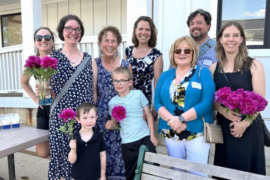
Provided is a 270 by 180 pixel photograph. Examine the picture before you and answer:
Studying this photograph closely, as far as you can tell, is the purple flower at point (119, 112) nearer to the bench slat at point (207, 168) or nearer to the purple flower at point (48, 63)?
the bench slat at point (207, 168)

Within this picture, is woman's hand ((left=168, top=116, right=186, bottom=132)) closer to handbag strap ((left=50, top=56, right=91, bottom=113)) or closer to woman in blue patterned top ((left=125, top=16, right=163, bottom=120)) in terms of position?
woman in blue patterned top ((left=125, top=16, right=163, bottom=120))

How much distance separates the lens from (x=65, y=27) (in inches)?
82.7

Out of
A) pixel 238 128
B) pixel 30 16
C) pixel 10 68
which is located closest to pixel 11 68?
pixel 10 68

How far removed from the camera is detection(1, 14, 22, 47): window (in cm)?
875

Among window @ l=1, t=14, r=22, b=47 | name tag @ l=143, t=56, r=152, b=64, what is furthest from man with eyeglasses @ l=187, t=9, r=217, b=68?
window @ l=1, t=14, r=22, b=47

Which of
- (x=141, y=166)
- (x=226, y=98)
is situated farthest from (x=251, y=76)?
(x=141, y=166)

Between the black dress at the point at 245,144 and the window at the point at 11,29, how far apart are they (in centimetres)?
898

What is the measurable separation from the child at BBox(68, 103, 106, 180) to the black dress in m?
1.13

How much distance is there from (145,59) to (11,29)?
331 inches

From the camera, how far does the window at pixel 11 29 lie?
28.7 feet

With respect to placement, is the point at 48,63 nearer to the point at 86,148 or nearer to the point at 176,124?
the point at 86,148

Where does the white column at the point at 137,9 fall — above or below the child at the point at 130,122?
above

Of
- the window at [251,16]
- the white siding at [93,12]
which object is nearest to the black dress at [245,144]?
the window at [251,16]

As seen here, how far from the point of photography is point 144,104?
225cm
